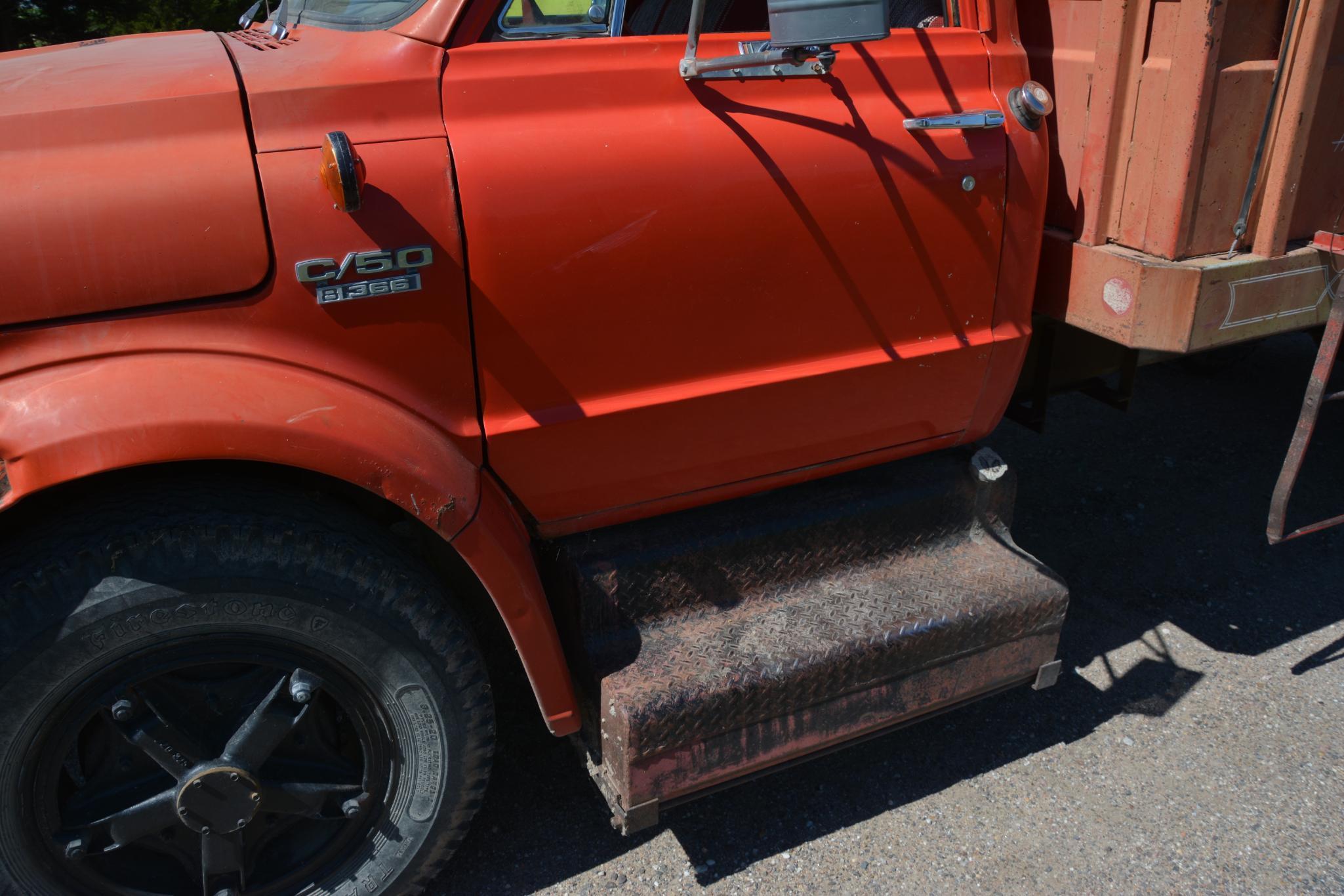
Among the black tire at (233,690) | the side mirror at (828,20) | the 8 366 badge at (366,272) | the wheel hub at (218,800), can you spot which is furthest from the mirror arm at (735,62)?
the wheel hub at (218,800)

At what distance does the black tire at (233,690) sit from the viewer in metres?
1.82

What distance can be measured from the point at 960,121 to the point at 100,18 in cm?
649

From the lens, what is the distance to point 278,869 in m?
2.20

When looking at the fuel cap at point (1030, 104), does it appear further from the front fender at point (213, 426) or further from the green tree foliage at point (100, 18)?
the green tree foliage at point (100, 18)

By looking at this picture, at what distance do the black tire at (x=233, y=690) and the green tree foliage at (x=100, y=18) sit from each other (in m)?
5.62

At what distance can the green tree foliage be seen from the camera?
250 inches

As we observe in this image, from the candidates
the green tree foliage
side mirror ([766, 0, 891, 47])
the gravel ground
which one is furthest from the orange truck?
the green tree foliage

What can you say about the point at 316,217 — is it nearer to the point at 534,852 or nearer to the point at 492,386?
the point at 492,386

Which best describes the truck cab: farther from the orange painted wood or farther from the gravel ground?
the orange painted wood

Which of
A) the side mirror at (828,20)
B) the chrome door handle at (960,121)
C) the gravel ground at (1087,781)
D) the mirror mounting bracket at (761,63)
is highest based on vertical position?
the side mirror at (828,20)

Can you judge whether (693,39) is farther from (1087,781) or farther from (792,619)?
(1087,781)

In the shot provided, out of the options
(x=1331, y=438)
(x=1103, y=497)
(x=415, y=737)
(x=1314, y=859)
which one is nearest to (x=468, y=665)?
(x=415, y=737)

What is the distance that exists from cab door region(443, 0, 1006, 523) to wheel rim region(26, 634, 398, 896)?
0.60 meters

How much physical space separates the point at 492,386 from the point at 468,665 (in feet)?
1.98
